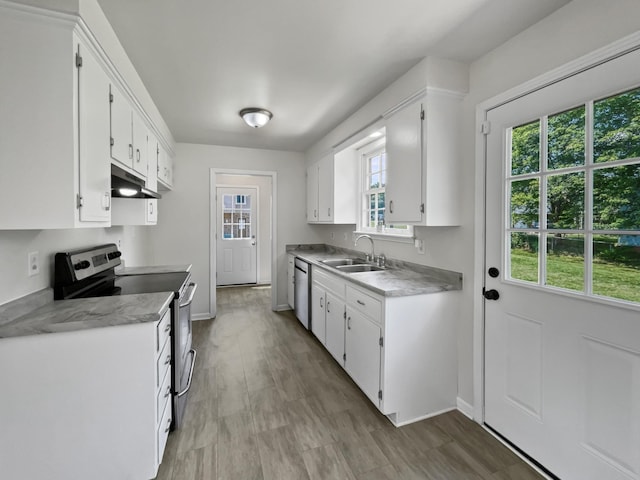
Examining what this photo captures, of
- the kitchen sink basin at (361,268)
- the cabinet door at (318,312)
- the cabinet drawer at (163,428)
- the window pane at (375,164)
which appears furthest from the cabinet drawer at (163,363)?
the window pane at (375,164)

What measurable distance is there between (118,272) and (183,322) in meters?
1.12

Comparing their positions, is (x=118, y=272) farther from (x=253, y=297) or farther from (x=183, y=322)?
(x=253, y=297)

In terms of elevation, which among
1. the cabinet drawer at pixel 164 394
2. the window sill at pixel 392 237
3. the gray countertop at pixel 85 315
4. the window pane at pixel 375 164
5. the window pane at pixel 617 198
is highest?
the window pane at pixel 375 164

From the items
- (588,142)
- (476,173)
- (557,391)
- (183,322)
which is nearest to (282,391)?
(183,322)

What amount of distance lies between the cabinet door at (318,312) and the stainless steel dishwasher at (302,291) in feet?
0.59

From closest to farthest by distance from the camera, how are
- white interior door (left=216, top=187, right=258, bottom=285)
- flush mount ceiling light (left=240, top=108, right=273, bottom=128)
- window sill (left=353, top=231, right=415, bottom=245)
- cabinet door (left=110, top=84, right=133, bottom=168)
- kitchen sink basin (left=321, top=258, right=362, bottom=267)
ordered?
cabinet door (left=110, top=84, right=133, bottom=168) < window sill (left=353, top=231, right=415, bottom=245) < flush mount ceiling light (left=240, top=108, right=273, bottom=128) < kitchen sink basin (left=321, top=258, right=362, bottom=267) < white interior door (left=216, top=187, right=258, bottom=285)

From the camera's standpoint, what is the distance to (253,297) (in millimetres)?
5285

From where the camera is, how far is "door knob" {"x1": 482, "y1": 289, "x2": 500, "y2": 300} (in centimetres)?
183

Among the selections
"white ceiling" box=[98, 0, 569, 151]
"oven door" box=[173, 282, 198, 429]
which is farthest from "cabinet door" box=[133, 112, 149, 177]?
"oven door" box=[173, 282, 198, 429]

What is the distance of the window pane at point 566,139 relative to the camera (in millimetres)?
1433

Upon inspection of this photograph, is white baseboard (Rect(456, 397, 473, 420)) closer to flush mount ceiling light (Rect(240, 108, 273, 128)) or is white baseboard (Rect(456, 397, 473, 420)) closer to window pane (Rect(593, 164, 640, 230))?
window pane (Rect(593, 164, 640, 230))

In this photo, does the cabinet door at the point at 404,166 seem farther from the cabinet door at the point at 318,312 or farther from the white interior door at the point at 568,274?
the cabinet door at the point at 318,312

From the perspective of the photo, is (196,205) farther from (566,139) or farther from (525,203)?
(566,139)

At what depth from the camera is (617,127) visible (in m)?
1.30
